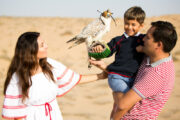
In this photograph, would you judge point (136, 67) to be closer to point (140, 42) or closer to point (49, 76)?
point (140, 42)

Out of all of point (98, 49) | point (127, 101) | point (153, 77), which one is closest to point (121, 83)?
point (127, 101)

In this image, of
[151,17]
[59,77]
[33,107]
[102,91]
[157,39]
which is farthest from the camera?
[151,17]

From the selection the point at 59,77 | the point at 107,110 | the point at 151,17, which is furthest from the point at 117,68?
the point at 151,17

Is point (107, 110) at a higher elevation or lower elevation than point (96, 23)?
lower

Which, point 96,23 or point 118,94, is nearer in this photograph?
point 118,94

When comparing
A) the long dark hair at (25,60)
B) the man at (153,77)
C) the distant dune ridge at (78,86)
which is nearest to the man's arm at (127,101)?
the man at (153,77)

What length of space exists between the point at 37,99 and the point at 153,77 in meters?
1.04

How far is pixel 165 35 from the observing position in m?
1.67

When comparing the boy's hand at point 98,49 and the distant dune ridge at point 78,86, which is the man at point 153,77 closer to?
the boy's hand at point 98,49

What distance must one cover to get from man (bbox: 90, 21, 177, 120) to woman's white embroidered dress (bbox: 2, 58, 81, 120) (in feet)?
2.23

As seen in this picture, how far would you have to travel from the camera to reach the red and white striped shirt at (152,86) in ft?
5.61

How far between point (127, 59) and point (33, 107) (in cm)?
97

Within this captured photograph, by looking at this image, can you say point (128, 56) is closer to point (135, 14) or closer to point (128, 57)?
point (128, 57)

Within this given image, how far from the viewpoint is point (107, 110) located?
573cm
